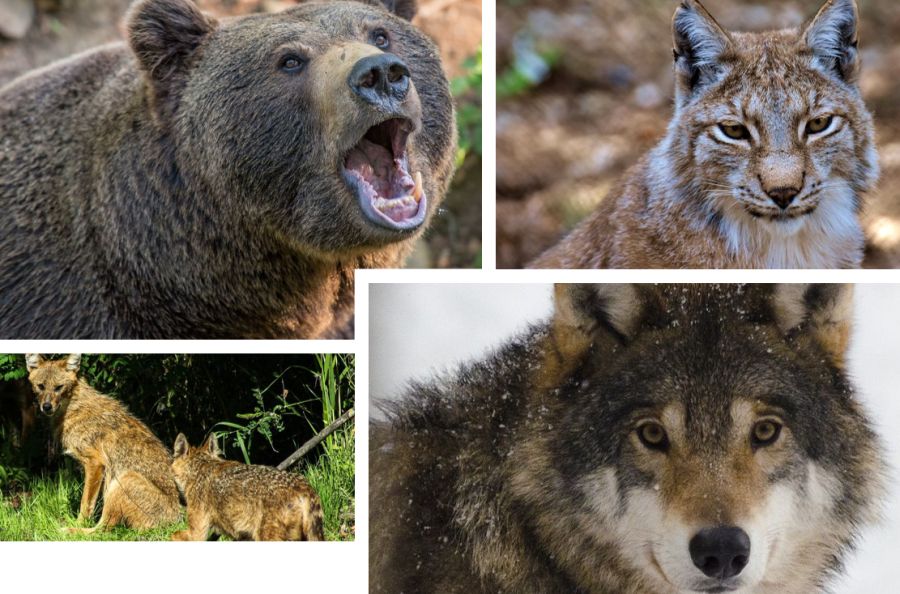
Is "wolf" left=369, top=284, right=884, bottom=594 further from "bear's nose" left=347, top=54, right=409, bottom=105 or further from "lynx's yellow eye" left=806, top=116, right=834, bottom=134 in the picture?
"bear's nose" left=347, top=54, right=409, bottom=105

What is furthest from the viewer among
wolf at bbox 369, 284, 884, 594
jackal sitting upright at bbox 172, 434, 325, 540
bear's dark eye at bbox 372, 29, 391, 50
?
jackal sitting upright at bbox 172, 434, 325, 540

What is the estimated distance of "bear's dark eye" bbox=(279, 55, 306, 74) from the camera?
3375 millimetres

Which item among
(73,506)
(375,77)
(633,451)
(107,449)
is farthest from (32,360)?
(633,451)

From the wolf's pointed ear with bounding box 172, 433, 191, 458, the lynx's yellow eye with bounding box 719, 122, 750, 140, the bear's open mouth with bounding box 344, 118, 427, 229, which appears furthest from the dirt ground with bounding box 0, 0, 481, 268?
the wolf's pointed ear with bounding box 172, 433, 191, 458

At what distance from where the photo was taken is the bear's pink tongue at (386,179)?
3.37 metres

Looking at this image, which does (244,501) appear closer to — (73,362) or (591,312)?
(73,362)

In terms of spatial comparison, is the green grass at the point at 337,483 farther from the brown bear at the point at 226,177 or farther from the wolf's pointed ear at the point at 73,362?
the wolf's pointed ear at the point at 73,362

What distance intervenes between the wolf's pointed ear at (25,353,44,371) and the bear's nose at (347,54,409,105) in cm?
133

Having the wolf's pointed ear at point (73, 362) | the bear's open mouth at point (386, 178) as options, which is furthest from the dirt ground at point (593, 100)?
the wolf's pointed ear at point (73, 362)

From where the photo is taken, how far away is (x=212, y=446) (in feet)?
12.0

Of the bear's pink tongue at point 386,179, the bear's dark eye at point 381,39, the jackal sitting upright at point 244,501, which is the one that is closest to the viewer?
the bear's pink tongue at point 386,179

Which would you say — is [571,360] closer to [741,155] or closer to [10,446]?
[741,155]

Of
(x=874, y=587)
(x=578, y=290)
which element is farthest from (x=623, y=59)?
(x=874, y=587)

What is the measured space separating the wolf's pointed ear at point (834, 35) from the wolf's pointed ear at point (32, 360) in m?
2.49
